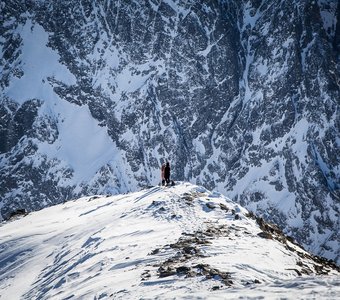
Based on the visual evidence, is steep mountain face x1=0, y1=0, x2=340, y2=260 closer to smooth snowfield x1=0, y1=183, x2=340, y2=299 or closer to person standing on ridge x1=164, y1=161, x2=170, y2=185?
person standing on ridge x1=164, y1=161, x2=170, y2=185

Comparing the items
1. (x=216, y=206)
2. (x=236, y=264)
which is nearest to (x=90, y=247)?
(x=216, y=206)

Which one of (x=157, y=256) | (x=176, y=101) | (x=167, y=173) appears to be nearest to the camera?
(x=157, y=256)

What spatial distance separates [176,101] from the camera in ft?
538

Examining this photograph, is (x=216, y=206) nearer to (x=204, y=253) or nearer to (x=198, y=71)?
(x=204, y=253)

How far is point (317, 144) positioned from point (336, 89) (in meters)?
20.8

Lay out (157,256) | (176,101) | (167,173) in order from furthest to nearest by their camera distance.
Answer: (176,101), (167,173), (157,256)

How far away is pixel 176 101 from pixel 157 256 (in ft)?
493

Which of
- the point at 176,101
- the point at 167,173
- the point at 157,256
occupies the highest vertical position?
the point at 167,173

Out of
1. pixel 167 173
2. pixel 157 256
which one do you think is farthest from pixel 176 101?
pixel 157 256

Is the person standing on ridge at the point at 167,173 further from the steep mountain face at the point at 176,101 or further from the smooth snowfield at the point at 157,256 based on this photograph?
the steep mountain face at the point at 176,101

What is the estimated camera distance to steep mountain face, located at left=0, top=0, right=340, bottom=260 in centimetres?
14938

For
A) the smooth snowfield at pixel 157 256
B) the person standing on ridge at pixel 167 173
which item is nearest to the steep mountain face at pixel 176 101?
the person standing on ridge at pixel 167 173

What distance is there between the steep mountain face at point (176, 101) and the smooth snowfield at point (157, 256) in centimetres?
12344

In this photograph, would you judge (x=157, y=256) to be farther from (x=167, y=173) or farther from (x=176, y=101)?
(x=176, y=101)
